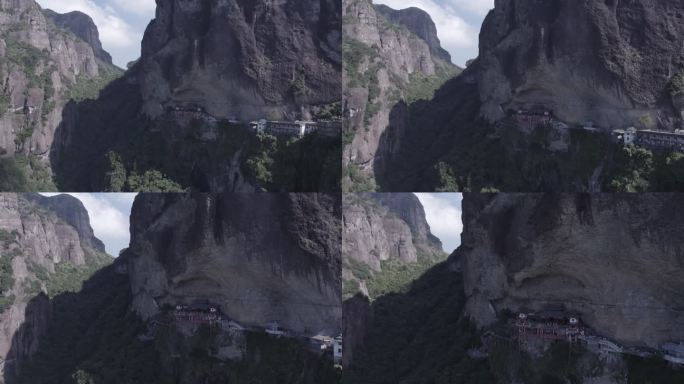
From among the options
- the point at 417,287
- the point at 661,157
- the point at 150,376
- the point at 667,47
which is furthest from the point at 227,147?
the point at 667,47

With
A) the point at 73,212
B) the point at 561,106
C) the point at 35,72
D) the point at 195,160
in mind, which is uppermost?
the point at 35,72

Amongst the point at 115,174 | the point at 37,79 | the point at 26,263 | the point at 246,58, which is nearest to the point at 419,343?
the point at 246,58

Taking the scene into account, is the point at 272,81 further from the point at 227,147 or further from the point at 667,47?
the point at 667,47

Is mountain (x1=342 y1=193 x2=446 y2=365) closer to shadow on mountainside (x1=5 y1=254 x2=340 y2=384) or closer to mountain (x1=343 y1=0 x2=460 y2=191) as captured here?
shadow on mountainside (x1=5 y1=254 x2=340 y2=384)

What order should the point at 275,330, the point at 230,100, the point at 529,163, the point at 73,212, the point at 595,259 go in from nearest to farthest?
1. the point at 595,259
2. the point at 529,163
3. the point at 230,100
4. the point at 275,330
5. the point at 73,212

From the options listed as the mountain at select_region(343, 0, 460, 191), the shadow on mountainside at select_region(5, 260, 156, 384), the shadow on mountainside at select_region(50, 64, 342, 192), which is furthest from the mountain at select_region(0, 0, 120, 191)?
the mountain at select_region(343, 0, 460, 191)

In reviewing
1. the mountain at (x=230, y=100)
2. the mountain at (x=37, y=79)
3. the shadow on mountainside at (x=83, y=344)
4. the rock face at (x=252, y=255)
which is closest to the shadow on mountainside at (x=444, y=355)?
the rock face at (x=252, y=255)

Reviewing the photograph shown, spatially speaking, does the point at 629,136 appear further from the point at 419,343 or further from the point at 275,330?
the point at 275,330
